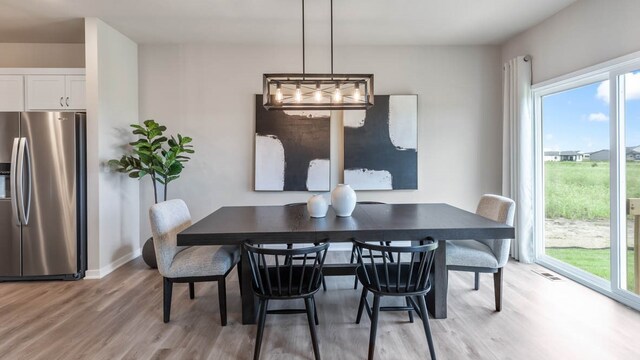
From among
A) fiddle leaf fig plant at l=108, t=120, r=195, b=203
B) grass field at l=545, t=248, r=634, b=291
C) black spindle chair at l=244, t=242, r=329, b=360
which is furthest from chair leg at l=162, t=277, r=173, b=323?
grass field at l=545, t=248, r=634, b=291

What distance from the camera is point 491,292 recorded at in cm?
308

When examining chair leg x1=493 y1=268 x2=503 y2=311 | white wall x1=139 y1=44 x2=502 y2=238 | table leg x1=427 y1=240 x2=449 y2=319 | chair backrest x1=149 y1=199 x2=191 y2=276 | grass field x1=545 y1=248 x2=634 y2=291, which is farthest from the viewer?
white wall x1=139 y1=44 x2=502 y2=238

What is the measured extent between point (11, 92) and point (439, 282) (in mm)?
4916

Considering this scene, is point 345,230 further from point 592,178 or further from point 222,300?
point 592,178

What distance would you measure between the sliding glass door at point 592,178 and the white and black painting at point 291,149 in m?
2.63

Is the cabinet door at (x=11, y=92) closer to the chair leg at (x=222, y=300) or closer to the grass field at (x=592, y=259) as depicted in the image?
the chair leg at (x=222, y=300)

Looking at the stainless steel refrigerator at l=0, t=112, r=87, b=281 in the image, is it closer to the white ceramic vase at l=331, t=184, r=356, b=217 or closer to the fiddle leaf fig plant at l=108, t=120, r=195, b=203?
the fiddle leaf fig plant at l=108, t=120, r=195, b=203

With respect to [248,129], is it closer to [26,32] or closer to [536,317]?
[26,32]

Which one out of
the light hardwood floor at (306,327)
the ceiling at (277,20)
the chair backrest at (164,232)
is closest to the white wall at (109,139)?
the ceiling at (277,20)

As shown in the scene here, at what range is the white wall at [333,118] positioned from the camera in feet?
14.4

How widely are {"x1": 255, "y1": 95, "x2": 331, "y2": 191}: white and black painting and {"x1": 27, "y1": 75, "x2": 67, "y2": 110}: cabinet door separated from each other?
2.23 m

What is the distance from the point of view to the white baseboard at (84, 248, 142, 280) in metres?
3.57

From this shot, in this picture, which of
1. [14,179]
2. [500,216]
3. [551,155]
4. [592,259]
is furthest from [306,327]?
[551,155]

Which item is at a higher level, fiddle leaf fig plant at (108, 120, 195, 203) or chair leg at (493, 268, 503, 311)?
fiddle leaf fig plant at (108, 120, 195, 203)
